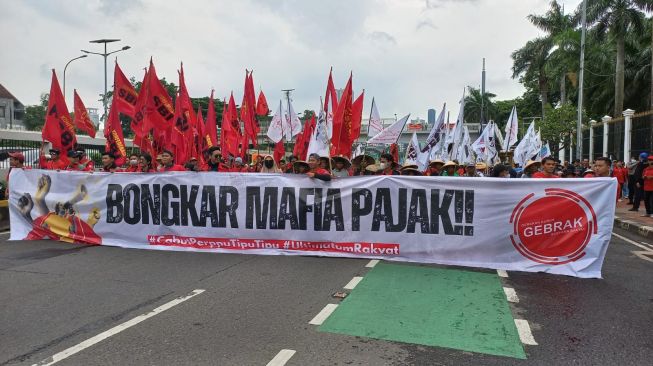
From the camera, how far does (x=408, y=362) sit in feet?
12.3

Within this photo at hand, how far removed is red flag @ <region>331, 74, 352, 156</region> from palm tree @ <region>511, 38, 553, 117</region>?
36.4 m

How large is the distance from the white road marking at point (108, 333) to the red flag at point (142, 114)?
6318 mm

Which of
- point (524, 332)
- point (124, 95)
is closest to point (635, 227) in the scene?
point (524, 332)

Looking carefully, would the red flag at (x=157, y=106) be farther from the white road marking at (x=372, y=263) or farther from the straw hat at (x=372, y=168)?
the white road marking at (x=372, y=263)

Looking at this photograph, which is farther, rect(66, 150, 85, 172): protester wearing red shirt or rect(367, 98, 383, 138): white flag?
rect(367, 98, 383, 138): white flag

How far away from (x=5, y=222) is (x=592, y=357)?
11450mm

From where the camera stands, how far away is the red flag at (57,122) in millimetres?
10031

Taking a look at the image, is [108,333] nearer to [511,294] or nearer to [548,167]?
[511,294]

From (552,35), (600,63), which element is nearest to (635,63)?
(600,63)

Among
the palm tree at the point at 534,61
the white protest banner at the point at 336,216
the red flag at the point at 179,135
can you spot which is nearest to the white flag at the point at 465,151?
the red flag at the point at 179,135

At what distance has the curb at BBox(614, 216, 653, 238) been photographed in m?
10.6

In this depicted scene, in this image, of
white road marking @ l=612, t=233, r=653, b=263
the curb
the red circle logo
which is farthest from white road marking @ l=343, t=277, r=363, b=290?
the curb

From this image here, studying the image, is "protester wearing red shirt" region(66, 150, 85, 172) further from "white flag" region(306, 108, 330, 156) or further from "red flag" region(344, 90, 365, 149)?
"red flag" region(344, 90, 365, 149)

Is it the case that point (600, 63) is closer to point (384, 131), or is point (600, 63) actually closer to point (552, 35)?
point (552, 35)
